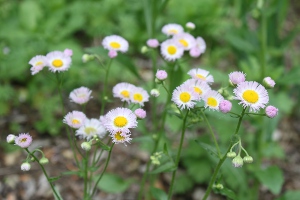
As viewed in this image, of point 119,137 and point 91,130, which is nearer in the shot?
point 119,137

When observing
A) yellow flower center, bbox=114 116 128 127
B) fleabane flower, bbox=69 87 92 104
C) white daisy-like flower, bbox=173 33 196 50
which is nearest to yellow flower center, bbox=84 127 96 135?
fleabane flower, bbox=69 87 92 104

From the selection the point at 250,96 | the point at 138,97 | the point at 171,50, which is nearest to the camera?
the point at 250,96

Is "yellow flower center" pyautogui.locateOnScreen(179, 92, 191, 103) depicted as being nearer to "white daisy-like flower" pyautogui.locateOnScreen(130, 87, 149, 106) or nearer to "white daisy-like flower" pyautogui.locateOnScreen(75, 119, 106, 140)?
"white daisy-like flower" pyautogui.locateOnScreen(130, 87, 149, 106)

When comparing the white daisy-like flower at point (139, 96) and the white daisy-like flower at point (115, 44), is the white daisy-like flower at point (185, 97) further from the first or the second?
the white daisy-like flower at point (115, 44)

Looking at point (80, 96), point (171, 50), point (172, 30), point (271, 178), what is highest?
point (172, 30)

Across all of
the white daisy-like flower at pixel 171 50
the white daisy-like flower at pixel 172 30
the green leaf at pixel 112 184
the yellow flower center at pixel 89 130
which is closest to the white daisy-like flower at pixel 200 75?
the white daisy-like flower at pixel 171 50

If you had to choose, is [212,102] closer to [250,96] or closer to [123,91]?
[250,96]

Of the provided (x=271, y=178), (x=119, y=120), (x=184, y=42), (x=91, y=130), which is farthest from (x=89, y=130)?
(x=271, y=178)
